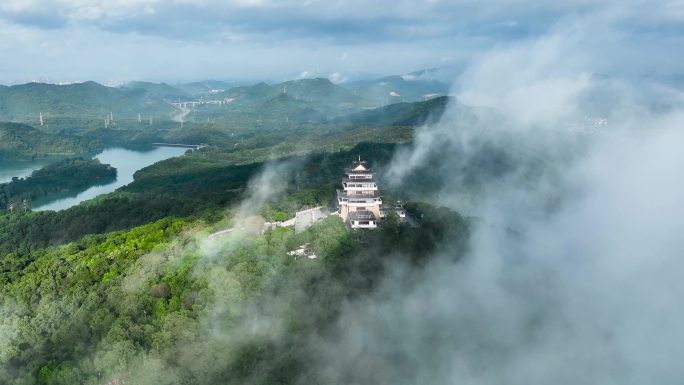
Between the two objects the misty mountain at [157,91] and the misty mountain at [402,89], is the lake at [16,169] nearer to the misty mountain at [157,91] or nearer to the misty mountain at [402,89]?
the misty mountain at [402,89]

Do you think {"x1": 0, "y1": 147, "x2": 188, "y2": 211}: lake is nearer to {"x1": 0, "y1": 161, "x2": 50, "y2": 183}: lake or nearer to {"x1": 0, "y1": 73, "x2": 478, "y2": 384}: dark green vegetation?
{"x1": 0, "y1": 161, "x2": 50, "y2": 183}: lake

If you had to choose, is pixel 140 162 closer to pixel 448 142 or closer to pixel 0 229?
pixel 0 229

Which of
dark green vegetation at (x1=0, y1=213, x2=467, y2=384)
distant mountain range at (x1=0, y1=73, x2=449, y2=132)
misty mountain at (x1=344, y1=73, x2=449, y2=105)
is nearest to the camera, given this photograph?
dark green vegetation at (x1=0, y1=213, x2=467, y2=384)

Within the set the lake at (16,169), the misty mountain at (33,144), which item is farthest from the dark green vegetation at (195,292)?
the misty mountain at (33,144)

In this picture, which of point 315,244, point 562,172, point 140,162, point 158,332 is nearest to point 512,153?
point 562,172

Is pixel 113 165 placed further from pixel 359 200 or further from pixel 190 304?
pixel 190 304

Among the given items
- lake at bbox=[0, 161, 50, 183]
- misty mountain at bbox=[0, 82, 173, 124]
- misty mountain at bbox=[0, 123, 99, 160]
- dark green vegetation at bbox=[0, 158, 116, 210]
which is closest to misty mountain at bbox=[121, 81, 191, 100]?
misty mountain at bbox=[0, 82, 173, 124]
